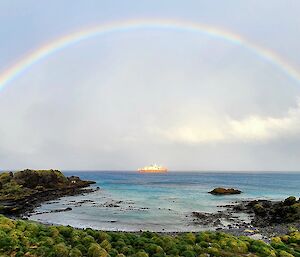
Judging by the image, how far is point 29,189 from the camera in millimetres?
98438

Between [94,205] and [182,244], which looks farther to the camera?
[94,205]

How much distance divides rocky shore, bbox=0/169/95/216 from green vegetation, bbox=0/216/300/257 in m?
40.0

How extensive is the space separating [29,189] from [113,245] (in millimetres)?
82392

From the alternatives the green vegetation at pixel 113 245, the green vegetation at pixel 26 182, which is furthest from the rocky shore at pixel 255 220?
the green vegetation at pixel 26 182

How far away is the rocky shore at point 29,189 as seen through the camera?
70.2 meters

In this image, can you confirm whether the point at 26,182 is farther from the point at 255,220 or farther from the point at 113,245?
the point at 113,245

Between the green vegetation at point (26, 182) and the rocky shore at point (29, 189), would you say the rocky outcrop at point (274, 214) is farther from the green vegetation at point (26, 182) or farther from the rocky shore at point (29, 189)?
the green vegetation at point (26, 182)

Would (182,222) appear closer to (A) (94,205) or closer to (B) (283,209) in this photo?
(B) (283,209)

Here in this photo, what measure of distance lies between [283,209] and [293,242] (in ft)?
110

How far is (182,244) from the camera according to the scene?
24969 millimetres

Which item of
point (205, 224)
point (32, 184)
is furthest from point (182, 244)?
point (32, 184)

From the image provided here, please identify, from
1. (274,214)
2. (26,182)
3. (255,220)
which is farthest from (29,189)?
(274,214)

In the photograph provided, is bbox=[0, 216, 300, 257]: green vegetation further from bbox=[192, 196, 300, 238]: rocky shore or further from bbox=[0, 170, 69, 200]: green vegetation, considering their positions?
bbox=[0, 170, 69, 200]: green vegetation

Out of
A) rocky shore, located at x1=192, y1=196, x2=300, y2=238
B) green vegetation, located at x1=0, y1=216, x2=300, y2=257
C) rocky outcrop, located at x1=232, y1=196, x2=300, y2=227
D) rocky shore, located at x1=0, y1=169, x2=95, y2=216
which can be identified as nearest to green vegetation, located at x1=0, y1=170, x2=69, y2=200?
rocky shore, located at x1=0, y1=169, x2=95, y2=216
